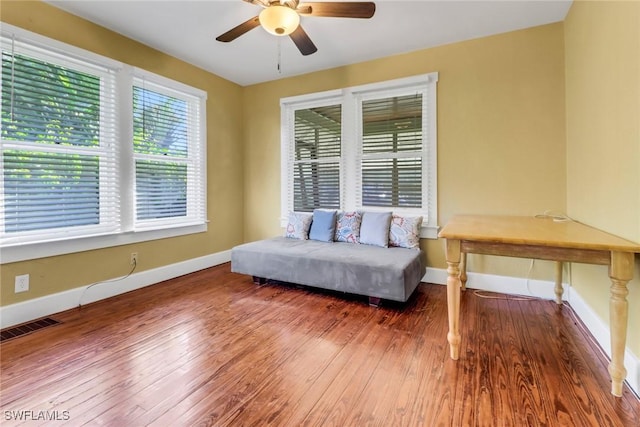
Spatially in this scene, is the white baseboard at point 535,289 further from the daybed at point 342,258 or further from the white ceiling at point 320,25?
the white ceiling at point 320,25

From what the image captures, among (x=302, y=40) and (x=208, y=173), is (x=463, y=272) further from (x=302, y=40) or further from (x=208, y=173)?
(x=208, y=173)

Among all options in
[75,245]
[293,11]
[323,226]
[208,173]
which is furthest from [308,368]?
[208,173]

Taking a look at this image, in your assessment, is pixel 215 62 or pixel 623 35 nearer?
pixel 623 35

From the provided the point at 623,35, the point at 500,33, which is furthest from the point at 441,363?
the point at 500,33

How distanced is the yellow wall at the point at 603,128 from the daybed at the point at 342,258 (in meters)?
1.33

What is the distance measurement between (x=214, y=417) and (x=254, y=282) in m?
2.05

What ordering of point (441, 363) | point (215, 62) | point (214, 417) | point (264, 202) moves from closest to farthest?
point (214, 417)
point (441, 363)
point (215, 62)
point (264, 202)

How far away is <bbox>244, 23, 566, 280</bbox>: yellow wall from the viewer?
2.81 metres

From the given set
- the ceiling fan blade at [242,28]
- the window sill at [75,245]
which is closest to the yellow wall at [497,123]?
the ceiling fan blade at [242,28]

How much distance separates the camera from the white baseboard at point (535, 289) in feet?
6.50

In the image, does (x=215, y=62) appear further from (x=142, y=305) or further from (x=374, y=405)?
(x=374, y=405)

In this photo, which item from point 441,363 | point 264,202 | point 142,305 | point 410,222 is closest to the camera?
point 441,363

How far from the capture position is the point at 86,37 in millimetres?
2723

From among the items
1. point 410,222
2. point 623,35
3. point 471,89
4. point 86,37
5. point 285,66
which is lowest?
point 410,222
